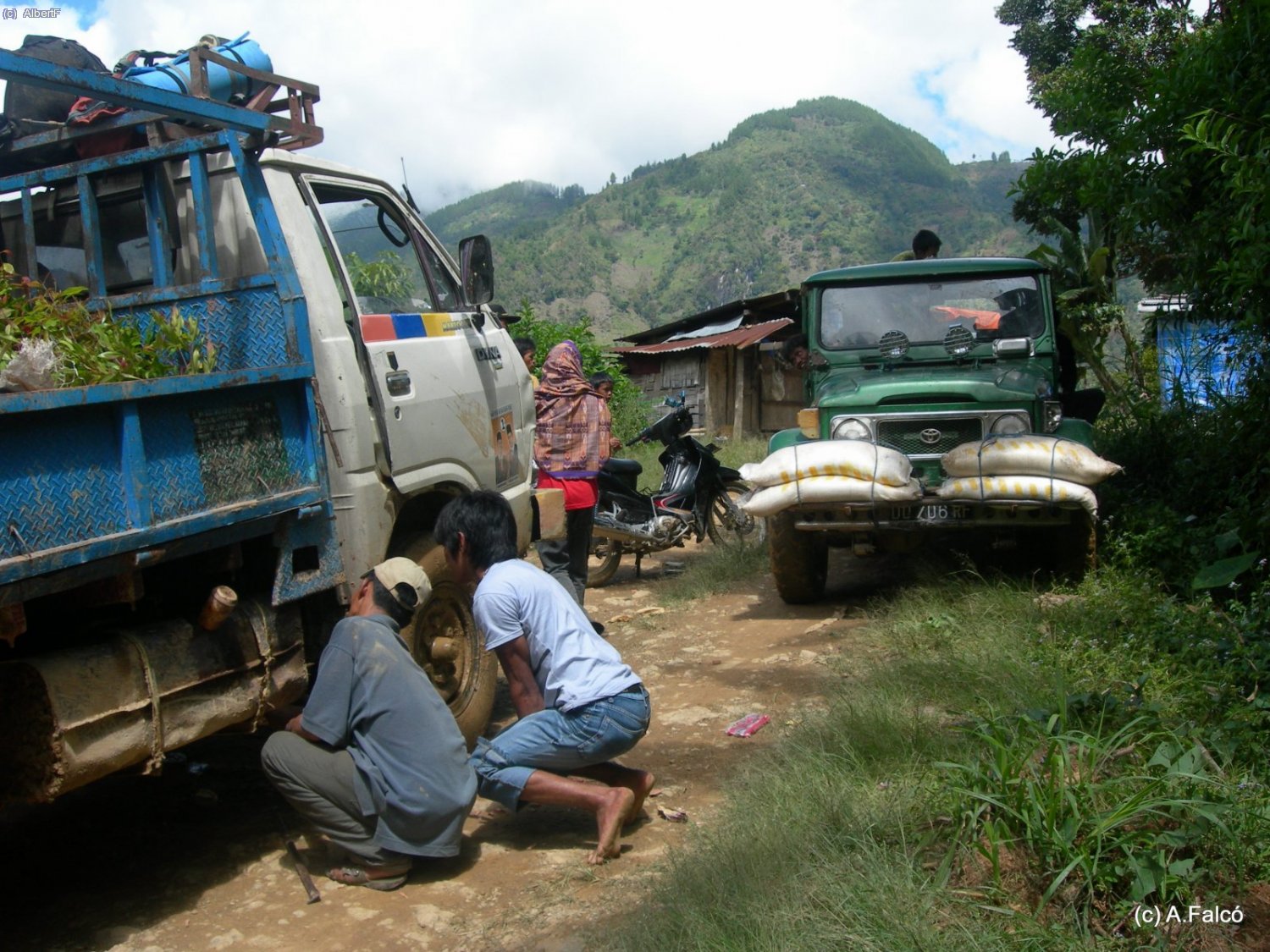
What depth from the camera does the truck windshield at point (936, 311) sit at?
6758mm

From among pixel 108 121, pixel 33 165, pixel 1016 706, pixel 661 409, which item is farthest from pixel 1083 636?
pixel 661 409

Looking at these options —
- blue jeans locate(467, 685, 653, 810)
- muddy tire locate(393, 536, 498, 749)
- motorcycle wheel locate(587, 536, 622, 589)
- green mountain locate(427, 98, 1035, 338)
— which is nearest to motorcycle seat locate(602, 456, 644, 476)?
motorcycle wheel locate(587, 536, 622, 589)

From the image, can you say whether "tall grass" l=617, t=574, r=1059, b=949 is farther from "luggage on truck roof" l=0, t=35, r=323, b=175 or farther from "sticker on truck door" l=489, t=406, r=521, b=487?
"luggage on truck roof" l=0, t=35, r=323, b=175

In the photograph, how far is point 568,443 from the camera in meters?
6.60

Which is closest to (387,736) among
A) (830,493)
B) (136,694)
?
(136,694)

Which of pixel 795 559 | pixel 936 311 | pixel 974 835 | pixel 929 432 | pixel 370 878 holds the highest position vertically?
pixel 936 311

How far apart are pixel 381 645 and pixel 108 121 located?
88.5 inches

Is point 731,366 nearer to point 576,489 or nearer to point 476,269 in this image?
point 576,489

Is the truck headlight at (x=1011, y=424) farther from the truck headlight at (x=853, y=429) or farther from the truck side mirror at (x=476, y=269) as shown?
the truck side mirror at (x=476, y=269)

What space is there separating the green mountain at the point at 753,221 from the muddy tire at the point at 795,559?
60607 millimetres

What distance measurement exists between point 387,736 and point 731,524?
5.75 m

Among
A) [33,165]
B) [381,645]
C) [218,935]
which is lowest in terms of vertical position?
[218,935]

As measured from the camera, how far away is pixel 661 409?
71.4ft

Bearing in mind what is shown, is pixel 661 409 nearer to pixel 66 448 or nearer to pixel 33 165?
pixel 33 165
